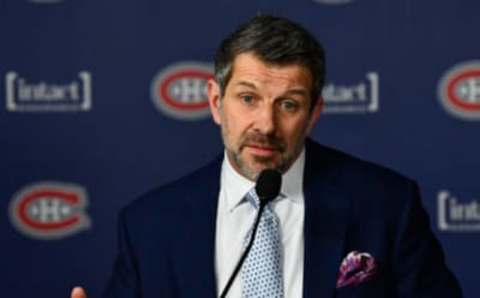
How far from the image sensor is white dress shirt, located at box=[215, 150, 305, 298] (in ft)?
6.23

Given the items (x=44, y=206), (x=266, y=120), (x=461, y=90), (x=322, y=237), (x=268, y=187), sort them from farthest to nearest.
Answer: (x=44, y=206)
(x=461, y=90)
(x=322, y=237)
(x=266, y=120)
(x=268, y=187)

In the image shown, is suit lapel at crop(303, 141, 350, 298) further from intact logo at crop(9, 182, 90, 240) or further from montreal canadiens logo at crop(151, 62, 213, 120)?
intact logo at crop(9, 182, 90, 240)

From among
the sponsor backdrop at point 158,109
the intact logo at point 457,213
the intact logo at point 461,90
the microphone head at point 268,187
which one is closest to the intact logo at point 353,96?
the sponsor backdrop at point 158,109

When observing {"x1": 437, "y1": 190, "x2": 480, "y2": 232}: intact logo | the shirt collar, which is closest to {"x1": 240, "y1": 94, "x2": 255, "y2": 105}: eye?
the shirt collar

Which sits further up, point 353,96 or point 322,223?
point 353,96

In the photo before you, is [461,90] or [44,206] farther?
[44,206]

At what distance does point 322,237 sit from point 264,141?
219 millimetres

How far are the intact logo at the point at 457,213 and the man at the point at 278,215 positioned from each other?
3.14 ft

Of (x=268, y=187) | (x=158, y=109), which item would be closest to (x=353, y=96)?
(x=158, y=109)

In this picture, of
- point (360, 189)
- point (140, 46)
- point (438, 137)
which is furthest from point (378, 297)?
point (140, 46)

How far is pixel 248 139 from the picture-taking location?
5.98ft

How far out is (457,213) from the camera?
290 centimetres

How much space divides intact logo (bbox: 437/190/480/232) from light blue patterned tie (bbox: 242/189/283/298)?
111 centimetres

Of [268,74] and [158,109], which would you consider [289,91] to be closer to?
[268,74]
